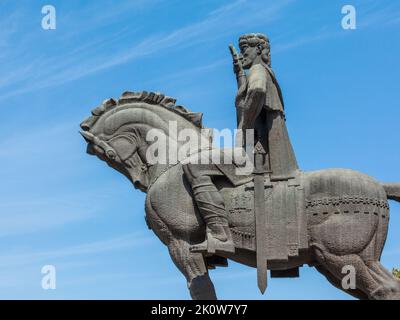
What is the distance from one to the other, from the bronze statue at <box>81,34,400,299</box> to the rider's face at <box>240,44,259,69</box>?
1 centimetres

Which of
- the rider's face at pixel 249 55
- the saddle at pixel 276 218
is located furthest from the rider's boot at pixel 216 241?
the rider's face at pixel 249 55

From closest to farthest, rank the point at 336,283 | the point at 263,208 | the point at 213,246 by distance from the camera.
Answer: the point at 213,246 → the point at 263,208 → the point at 336,283

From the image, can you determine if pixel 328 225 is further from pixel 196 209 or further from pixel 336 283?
pixel 196 209

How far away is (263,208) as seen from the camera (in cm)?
1479

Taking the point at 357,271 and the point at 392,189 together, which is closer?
the point at 357,271

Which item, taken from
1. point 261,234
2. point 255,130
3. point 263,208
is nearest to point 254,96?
point 255,130

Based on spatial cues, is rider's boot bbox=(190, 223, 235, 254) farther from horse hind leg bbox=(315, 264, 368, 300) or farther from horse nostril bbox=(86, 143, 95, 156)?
horse nostril bbox=(86, 143, 95, 156)

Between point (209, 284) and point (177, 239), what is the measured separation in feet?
2.39

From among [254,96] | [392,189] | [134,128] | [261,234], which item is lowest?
[261,234]

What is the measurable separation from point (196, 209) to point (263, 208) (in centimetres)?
91

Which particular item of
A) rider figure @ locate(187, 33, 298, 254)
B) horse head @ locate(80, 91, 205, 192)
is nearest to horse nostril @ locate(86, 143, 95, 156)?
horse head @ locate(80, 91, 205, 192)

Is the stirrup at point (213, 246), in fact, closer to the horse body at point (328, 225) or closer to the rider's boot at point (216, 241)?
the rider's boot at point (216, 241)

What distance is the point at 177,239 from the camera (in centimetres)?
1510

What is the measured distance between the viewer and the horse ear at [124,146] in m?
15.7
